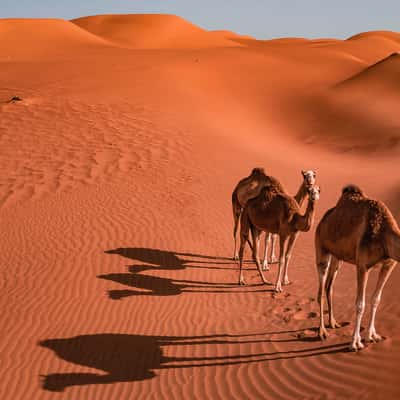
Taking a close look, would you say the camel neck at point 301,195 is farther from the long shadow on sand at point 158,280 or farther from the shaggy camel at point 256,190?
the long shadow on sand at point 158,280

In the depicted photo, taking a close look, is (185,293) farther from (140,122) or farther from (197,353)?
(140,122)

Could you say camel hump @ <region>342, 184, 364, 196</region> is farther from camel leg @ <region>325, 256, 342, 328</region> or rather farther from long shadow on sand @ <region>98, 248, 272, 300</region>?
long shadow on sand @ <region>98, 248, 272, 300</region>

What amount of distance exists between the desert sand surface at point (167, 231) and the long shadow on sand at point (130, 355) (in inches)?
1.1

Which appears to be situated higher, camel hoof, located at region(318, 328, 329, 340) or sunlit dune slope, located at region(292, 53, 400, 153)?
sunlit dune slope, located at region(292, 53, 400, 153)

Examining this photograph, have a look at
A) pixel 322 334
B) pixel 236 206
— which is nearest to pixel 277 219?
pixel 236 206

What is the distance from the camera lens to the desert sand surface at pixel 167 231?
705 centimetres

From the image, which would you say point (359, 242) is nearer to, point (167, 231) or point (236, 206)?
point (236, 206)

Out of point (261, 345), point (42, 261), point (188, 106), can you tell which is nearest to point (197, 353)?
point (261, 345)

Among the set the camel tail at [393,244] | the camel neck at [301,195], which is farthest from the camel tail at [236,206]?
the camel tail at [393,244]

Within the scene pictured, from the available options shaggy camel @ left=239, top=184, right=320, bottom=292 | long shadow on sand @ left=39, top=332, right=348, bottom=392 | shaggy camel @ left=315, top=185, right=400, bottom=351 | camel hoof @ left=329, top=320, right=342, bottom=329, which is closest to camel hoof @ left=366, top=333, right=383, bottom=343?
shaggy camel @ left=315, top=185, right=400, bottom=351

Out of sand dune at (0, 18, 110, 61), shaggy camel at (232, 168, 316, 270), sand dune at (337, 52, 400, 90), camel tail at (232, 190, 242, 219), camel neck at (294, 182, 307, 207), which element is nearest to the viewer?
camel neck at (294, 182, 307, 207)

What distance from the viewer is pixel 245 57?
38594mm

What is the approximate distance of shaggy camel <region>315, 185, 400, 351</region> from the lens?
21.0 ft

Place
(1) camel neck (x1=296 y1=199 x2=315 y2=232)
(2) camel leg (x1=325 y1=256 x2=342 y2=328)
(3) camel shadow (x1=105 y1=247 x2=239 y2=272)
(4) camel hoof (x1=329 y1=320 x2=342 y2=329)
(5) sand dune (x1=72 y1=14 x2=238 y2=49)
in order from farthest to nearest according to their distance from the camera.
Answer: (5) sand dune (x1=72 y1=14 x2=238 y2=49)
(3) camel shadow (x1=105 y1=247 x2=239 y2=272)
(1) camel neck (x1=296 y1=199 x2=315 y2=232)
(4) camel hoof (x1=329 y1=320 x2=342 y2=329)
(2) camel leg (x1=325 y1=256 x2=342 y2=328)
